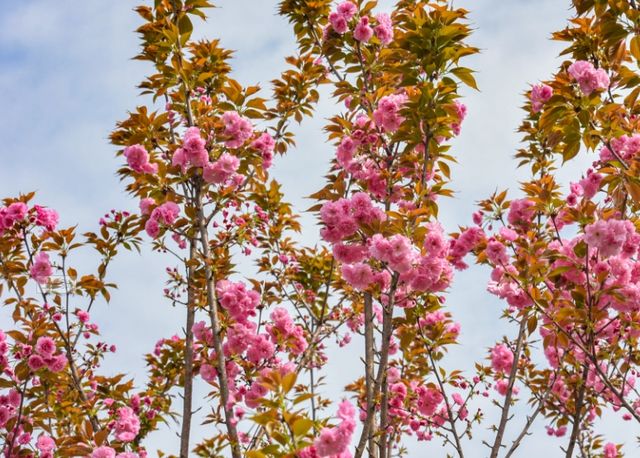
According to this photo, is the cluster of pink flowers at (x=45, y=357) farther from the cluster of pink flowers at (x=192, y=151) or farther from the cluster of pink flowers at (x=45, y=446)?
the cluster of pink flowers at (x=192, y=151)

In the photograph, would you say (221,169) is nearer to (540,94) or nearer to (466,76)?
(466,76)

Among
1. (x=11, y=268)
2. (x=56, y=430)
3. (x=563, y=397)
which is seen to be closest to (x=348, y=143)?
(x=11, y=268)

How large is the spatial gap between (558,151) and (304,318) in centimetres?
261

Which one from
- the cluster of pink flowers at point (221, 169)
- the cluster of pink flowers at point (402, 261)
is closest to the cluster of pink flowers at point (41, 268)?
the cluster of pink flowers at point (221, 169)

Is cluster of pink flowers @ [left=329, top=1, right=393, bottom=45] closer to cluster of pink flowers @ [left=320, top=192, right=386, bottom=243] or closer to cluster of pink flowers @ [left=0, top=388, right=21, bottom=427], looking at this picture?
cluster of pink flowers @ [left=320, top=192, right=386, bottom=243]

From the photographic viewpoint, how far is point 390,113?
3.99 metres

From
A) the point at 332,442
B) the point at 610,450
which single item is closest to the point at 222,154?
the point at 332,442

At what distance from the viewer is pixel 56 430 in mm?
5434

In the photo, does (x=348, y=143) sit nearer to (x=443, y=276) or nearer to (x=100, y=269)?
(x=443, y=276)

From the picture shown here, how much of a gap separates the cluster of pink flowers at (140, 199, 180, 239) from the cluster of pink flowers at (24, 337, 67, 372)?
1.11 m

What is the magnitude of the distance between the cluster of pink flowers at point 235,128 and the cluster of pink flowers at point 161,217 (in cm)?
63

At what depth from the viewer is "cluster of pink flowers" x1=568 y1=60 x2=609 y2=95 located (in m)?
3.53

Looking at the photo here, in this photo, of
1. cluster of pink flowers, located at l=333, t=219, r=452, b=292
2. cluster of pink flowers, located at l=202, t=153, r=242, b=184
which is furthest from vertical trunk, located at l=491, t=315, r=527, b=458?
cluster of pink flowers, located at l=202, t=153, r=242, b=184

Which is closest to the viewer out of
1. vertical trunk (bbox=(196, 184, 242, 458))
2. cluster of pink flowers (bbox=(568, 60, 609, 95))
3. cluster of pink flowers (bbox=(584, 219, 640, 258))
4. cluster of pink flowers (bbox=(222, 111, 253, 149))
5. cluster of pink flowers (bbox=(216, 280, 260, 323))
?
cluster of pink flowers (bbox=(584, 219, 640, 258))
